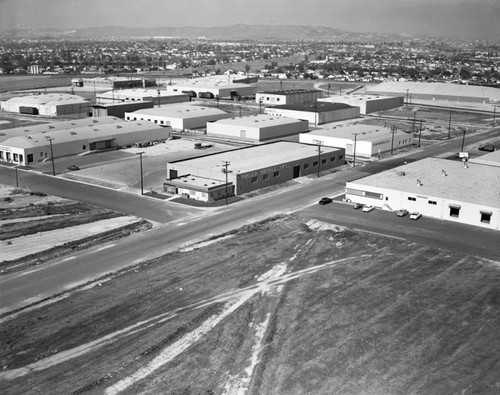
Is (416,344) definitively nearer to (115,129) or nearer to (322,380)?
(322,380)

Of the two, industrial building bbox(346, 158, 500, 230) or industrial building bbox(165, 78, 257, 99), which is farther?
industrial building bbox(165, 78, 257, 99)

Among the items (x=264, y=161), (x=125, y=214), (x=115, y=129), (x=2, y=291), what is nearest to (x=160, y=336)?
(x=2, y=291)

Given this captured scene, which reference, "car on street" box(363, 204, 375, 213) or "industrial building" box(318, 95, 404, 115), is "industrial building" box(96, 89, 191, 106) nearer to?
"industrial building" box(318, 95, 404, 115)

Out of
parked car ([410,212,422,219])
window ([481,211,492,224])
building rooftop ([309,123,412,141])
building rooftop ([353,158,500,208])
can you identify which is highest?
building rooftop ([353,158,500,208])

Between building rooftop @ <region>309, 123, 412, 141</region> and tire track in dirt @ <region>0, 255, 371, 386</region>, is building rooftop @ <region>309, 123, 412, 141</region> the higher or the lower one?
the higher one

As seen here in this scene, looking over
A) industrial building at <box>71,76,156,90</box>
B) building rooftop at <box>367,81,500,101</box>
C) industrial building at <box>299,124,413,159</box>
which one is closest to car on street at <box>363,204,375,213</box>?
industrial building at <box>299,124,413,159</box>

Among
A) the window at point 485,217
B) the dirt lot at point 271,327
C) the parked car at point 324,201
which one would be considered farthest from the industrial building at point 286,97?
the dirt lot at point 271,327
